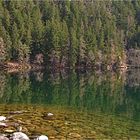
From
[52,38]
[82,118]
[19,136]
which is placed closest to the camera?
[19,136]

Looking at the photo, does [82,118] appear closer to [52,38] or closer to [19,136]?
[19,136]

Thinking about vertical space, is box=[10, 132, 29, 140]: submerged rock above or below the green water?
below

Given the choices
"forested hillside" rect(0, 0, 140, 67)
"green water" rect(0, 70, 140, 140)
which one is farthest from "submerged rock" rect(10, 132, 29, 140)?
"forested hillside" rect(0, 0, 140, 67)

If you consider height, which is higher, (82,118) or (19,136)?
(82,118)

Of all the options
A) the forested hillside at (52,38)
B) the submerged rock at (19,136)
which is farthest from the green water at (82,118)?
the forested hillside at (52,38)

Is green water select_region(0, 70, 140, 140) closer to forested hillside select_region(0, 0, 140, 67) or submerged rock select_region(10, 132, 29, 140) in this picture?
submerged rock select_region(10, 132, 29, 140)

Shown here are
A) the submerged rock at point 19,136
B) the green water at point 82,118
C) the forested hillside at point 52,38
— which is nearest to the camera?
the submerged rock at point 19,136

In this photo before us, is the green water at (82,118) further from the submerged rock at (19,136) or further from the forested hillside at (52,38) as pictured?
the forested hillside at (52,38)

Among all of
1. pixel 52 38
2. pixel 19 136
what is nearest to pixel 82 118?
pixel 19 136

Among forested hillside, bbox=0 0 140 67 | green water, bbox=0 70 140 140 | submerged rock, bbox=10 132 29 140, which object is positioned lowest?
submerged rock, bbox=10 132 29 140

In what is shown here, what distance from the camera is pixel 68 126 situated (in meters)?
40.1

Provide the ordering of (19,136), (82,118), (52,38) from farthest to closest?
(52,38), (82,118), (19,136)

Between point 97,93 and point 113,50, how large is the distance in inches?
3525

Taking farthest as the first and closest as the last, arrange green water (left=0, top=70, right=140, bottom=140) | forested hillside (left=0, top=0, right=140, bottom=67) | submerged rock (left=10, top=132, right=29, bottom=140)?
1. forested hillside (left=0, top=0, right=140, bottom=67)
2. green water (left=0, top=70, right=140, bottom=140)
3. submerged rock (left=10, top=132, right=29, bottom=140)
